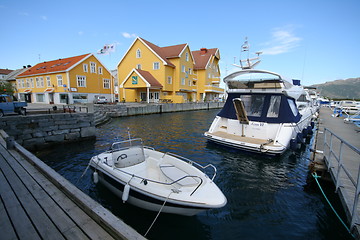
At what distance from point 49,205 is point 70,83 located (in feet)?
100

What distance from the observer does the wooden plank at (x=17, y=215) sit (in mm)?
2630

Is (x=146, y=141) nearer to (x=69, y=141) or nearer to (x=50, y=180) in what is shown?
(x=69, y=141)

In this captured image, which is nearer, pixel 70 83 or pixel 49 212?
pixel 49 212

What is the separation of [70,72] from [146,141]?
2478 cm

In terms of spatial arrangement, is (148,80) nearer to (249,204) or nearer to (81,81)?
(81,81)

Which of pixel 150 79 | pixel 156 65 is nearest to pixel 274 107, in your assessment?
pixel 150 79

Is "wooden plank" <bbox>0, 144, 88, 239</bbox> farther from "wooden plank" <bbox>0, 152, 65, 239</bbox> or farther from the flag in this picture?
the flag

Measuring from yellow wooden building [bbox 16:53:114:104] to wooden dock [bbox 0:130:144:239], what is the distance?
95.2 feet

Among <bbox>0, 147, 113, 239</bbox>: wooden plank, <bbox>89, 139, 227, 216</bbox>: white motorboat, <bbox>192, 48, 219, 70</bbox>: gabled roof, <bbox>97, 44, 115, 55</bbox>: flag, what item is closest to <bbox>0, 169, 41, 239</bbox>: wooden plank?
<bbox>0, 147, 113, 239</bbox>: wooden plank

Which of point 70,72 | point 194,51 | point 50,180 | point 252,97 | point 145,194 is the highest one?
point 194,51

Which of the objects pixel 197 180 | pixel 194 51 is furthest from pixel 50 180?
pixel 194 51

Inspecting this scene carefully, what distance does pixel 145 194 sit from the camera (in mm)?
4133

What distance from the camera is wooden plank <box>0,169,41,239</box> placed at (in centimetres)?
263

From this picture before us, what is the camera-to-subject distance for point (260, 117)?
9617mm
